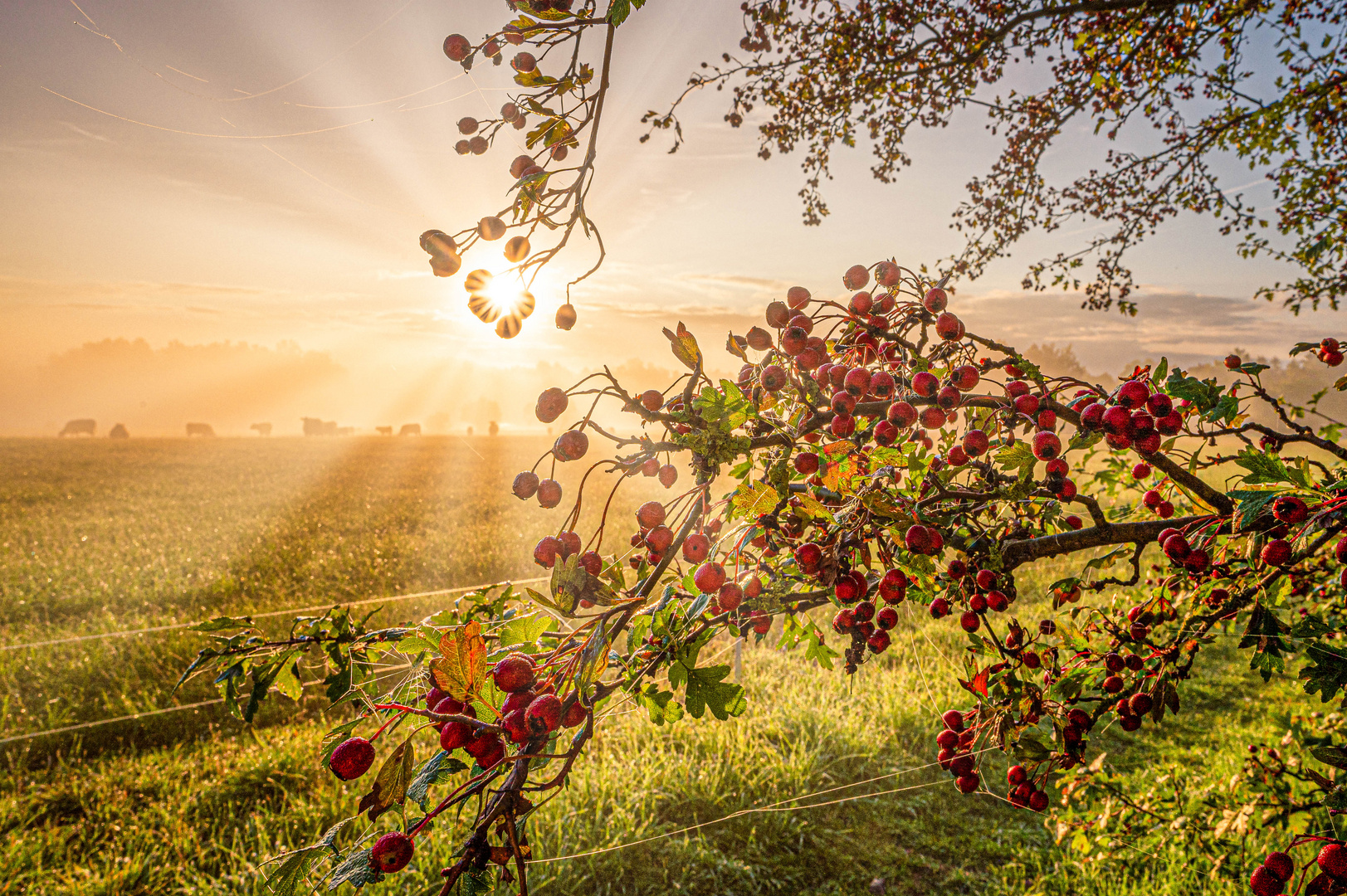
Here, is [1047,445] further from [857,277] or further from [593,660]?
[593,660]

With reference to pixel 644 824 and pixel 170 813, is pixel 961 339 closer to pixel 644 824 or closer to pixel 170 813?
pixel 644 824

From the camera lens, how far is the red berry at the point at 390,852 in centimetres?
69

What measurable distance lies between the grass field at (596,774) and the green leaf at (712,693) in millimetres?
2065

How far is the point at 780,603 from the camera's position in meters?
1.39

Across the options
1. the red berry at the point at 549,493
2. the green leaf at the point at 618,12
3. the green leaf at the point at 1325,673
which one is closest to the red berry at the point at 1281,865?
the green leaf at the point at 1325,673

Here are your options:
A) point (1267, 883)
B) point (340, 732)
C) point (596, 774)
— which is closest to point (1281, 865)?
point (1267, 883)

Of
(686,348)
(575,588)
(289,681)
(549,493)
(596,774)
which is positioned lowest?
(596,774)

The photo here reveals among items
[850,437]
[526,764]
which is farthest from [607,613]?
[850,437]

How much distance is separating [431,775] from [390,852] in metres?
0.13

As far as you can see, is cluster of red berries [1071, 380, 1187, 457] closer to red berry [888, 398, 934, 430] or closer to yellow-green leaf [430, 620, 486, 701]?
red berry [888, 398, 934, 430]

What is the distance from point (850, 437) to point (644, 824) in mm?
3376

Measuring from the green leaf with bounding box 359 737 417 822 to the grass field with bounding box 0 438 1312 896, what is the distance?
2.03 metres

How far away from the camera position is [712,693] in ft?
3.48

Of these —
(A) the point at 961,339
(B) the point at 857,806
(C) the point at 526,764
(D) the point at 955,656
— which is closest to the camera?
(C) the point at 526,764
